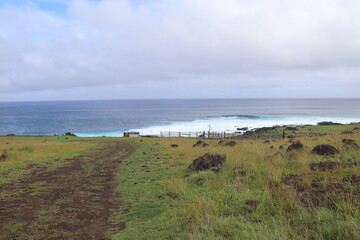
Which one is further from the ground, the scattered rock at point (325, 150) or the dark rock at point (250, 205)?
the scattered rock at point (325, 150)

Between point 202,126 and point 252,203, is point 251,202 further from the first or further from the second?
point 202,126

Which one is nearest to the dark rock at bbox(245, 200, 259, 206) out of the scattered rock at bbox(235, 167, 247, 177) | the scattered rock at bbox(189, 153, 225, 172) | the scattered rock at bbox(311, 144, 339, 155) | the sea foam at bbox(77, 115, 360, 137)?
the scattered rock at bbox(235, 167, 247, 177)

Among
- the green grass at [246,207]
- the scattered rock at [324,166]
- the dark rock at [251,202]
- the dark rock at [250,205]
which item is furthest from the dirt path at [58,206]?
the scattered rock at [324,166]

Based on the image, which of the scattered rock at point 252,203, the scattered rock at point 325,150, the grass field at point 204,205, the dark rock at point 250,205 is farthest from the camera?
the scattered rock at point 325,150

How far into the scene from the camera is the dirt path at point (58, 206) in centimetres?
591

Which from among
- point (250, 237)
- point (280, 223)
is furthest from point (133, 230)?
point (280, 223)

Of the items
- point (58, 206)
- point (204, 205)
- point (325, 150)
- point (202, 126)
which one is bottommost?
point (202, 126)

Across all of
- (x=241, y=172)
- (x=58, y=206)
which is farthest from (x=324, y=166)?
(x=58, y=206)

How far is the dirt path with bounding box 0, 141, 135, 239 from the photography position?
5914 mm

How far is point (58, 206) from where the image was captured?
7820 millimetres

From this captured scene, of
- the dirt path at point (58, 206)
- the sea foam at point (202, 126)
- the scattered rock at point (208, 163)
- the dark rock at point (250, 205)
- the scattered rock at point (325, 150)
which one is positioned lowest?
the sea foam at point (202, 126)

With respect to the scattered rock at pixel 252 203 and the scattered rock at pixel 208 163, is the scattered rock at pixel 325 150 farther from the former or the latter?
the scattered rock at pixel 252 203

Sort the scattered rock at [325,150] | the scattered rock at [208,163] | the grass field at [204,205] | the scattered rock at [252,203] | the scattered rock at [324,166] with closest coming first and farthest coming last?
the grass field at [204,205], the scattered rock at [252,203], the scattered rock at [324,166], the scattered rock at [208,163], the scattered rock at [325,150]

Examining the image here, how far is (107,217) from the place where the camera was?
675cm
